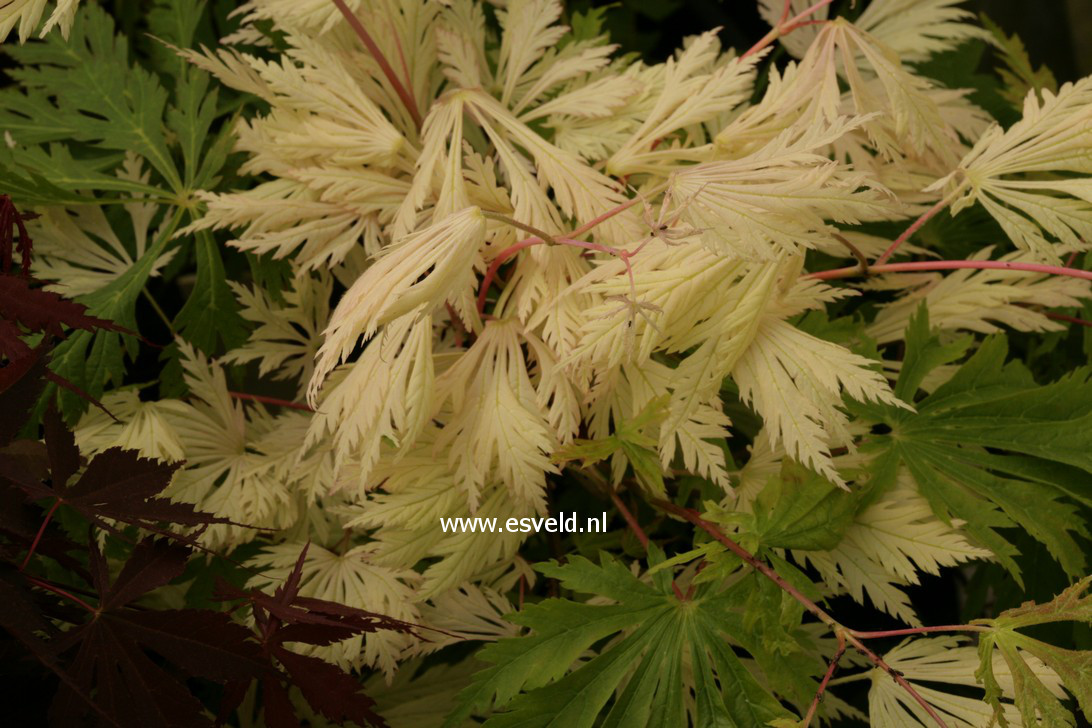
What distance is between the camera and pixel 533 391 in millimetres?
601

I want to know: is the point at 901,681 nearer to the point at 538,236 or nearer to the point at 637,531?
the point at 637,531

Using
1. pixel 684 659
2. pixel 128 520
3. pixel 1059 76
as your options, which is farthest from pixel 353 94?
pixel 1059 76

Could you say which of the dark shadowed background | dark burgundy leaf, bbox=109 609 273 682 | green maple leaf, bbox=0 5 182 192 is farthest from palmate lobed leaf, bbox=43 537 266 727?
the dark shadowed background

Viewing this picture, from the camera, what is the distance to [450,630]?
654mm

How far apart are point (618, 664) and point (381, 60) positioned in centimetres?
49

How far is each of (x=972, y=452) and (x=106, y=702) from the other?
589 mm

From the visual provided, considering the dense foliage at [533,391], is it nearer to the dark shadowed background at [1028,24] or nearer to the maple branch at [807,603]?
the maple branch at [807,603]

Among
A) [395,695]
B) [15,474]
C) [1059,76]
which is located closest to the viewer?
[15,474]

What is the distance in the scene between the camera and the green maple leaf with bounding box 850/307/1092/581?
601 mm

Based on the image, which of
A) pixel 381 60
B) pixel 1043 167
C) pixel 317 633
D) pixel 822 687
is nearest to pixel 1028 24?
pixel 1043 167

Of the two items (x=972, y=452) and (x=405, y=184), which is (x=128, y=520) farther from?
(x=972, y=452)

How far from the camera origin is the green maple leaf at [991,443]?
0.60 metres

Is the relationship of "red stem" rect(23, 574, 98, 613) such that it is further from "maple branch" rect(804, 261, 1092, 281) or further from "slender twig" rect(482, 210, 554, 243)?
"maple branch" rect(804, 261, 1092, 281)

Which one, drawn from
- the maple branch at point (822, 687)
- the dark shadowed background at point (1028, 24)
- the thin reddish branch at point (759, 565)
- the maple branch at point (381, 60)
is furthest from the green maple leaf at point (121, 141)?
the dark shadowed background at point (1028, 24)
